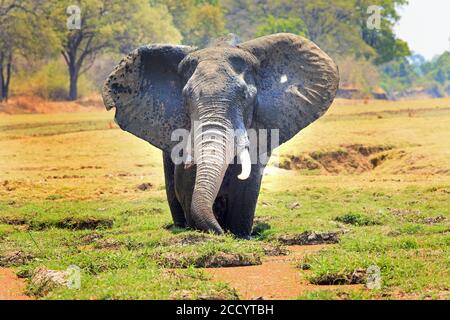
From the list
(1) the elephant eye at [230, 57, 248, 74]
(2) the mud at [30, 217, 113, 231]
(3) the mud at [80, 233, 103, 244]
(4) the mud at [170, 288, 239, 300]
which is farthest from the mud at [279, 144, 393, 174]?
(4) the mud at [170, 288, 239, 300]

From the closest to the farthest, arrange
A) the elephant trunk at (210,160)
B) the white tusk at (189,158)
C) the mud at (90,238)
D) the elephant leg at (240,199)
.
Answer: the elephant trunk at (210,160) < the white tusk at (189,158) < the elephant leg at (240,199) < the mud at (90,238)

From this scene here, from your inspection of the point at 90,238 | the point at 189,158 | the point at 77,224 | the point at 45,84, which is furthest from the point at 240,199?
the point at 45,84

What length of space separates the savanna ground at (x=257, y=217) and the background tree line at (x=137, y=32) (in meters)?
15.3

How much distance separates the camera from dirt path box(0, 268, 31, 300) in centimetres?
812

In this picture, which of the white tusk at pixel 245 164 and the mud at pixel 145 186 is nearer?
the white tusk at pixel 245 164

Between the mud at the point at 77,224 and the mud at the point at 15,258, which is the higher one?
the mud at the point at 15,258

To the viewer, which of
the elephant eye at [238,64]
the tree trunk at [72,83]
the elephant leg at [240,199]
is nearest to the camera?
the elephant eye at [238,64]

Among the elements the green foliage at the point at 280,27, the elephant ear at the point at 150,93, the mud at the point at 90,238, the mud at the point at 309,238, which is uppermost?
the green foliage at the point at 280,27

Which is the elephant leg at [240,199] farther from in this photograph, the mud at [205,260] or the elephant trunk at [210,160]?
the mud at [205,260]

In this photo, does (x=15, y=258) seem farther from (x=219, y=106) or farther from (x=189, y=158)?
(x=219, y=106)

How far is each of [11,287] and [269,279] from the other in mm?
2150

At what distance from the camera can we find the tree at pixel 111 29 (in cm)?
4578

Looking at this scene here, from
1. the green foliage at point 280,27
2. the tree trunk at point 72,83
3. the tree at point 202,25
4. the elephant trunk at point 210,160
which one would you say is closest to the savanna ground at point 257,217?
the elephant trunk at point 210,160
